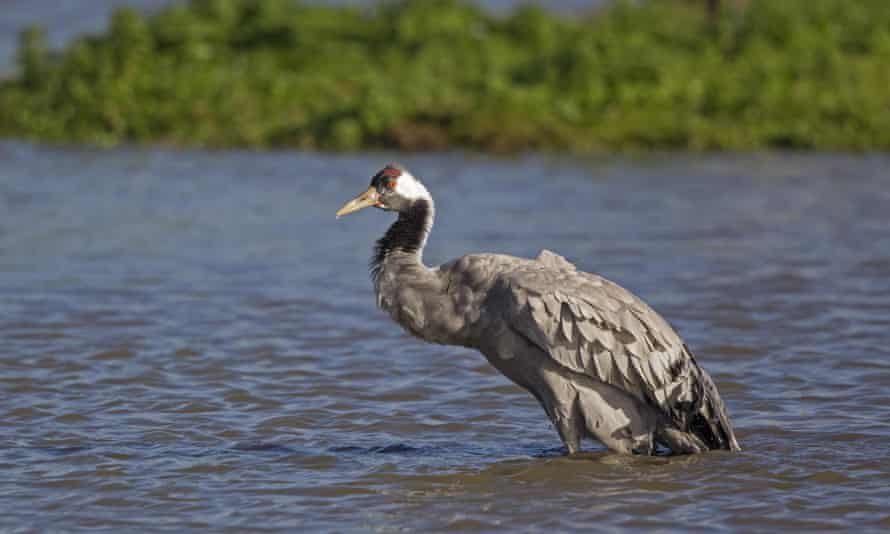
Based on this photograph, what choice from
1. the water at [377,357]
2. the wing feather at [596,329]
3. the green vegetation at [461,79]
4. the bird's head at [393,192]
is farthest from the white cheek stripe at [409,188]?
the green vegetation at [461,79]

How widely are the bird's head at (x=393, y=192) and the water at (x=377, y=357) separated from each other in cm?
129

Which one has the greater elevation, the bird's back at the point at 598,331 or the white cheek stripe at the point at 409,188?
the white cheek stripe at the point at 409,188

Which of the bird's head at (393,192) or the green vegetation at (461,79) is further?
the green vegetation at (461,79)

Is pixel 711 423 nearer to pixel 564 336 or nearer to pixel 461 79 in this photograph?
pixel 564 336

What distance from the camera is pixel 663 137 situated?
21.4m

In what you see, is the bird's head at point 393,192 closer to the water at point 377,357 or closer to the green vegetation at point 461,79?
the water at point 377,357

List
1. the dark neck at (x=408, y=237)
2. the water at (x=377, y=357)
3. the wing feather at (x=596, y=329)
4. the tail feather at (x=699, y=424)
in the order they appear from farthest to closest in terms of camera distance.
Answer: the dark neck at (x=408, y=237), the tail feather at (x=699, y=424), the wing feather at (x=596, y=329), the water at (x=377, y=357)

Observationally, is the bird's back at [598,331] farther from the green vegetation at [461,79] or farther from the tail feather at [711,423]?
the green vegetation at [461,79]

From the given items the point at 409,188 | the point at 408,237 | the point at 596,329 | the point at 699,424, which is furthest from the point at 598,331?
the point at 409,188

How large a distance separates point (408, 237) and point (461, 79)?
624 inches

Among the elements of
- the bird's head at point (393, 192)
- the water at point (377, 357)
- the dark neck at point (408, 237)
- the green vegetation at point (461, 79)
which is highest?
the green vegetation at point (461, 79)

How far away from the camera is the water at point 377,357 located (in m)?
7.29

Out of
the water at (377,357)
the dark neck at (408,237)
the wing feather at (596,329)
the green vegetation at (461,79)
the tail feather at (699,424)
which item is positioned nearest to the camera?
the water at (377,357)

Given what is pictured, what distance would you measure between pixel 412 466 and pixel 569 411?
0.85 m
